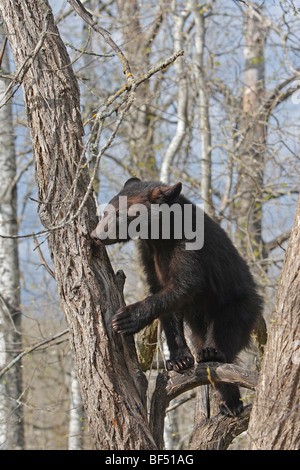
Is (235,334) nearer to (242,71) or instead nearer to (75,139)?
(75,139)

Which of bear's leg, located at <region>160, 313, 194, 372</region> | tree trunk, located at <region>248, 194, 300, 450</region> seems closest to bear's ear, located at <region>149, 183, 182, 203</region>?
bear's leg, located at <region>160, 313, 194, 372</region>

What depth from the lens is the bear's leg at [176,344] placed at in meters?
4.64

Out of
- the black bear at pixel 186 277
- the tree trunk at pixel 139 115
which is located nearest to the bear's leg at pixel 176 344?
the black bear at pixel 186 277

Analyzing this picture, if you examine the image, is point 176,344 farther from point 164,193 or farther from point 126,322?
point 164,193

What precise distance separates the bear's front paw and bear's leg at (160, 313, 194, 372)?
681mm

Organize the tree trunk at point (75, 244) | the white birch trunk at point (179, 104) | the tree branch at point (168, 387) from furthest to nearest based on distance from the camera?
the white birch trunk at point (179, 104) → the tree branch at point (168, 387) → the tree trunk at point (75, 244)

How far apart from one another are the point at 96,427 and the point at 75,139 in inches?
82.8

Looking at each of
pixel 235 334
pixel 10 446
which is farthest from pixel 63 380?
pixel 235 334

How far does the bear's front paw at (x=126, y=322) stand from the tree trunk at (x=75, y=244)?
0.05 metres

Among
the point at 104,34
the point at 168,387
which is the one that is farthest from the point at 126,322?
the point at 104,34

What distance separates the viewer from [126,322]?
13.2 feet

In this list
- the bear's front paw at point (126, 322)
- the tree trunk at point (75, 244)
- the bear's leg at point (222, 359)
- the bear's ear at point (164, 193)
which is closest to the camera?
the tree trunk at point (75, 244)

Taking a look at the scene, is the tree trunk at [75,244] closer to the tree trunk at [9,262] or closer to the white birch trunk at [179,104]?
the tree trunk at [9,262]

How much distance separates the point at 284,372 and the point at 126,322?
51.4 inches
